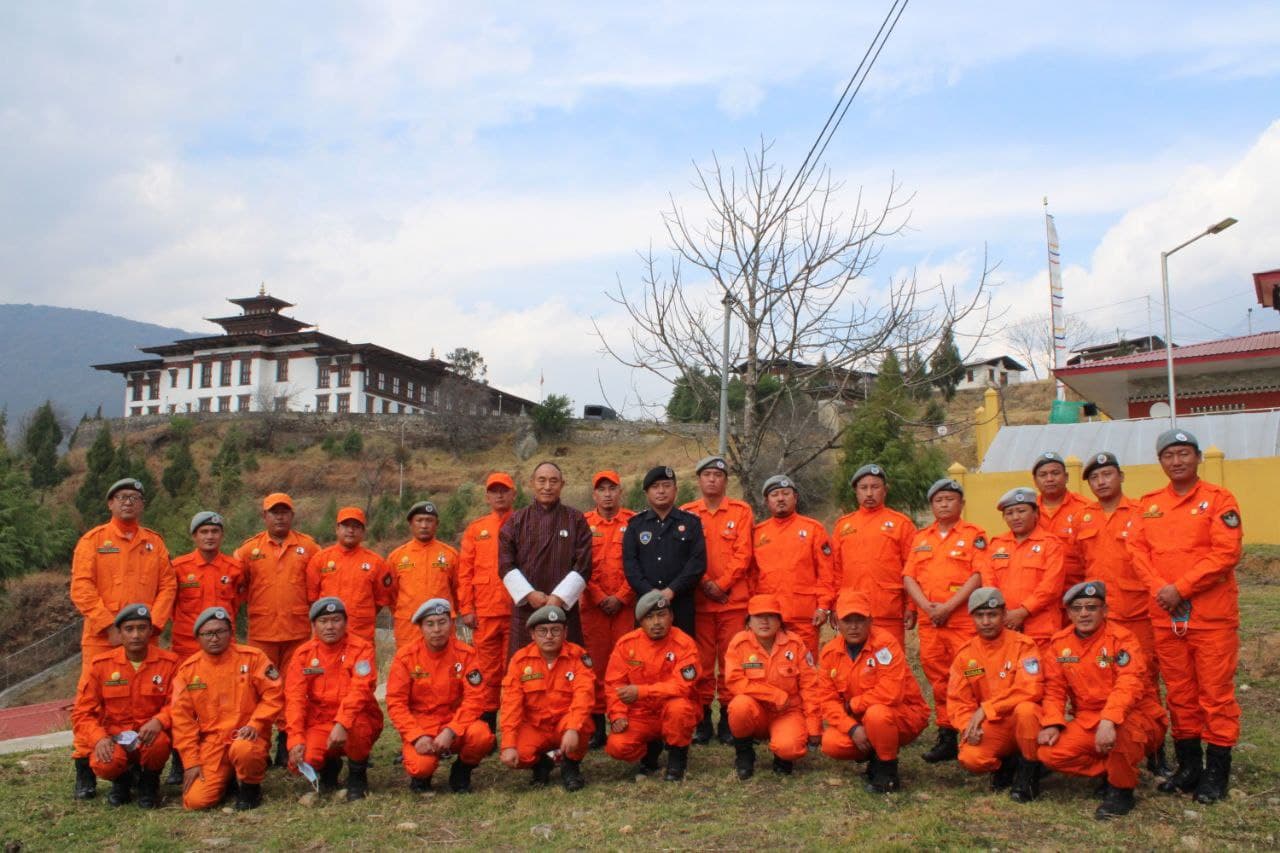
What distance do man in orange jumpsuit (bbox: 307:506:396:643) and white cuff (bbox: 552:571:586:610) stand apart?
6.06 ft

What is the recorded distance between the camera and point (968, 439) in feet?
130

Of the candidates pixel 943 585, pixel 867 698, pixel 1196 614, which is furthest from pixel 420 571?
pixel 1196 614

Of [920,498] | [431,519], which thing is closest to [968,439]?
[920,498]

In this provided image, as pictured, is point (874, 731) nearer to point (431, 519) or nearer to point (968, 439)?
point (431, 519)

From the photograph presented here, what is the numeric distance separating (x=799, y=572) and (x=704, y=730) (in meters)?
1.32

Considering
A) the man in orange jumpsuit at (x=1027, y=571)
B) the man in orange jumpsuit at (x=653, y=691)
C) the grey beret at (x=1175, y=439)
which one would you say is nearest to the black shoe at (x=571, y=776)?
the man in orange jumpsuit at (x=653, y=691)

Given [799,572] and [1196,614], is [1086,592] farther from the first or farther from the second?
[799,572]

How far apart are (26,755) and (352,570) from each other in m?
2.92

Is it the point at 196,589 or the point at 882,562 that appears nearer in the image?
the point at 882,562

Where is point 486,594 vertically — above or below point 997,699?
above

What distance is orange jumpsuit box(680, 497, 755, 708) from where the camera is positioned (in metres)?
7.18

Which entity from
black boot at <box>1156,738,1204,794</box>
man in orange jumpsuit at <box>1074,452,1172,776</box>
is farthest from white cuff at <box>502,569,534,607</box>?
black boot at <box>1156,738,1204,794</box>

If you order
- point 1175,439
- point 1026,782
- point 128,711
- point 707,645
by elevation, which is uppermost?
point 1175,439

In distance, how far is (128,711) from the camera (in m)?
6.37
